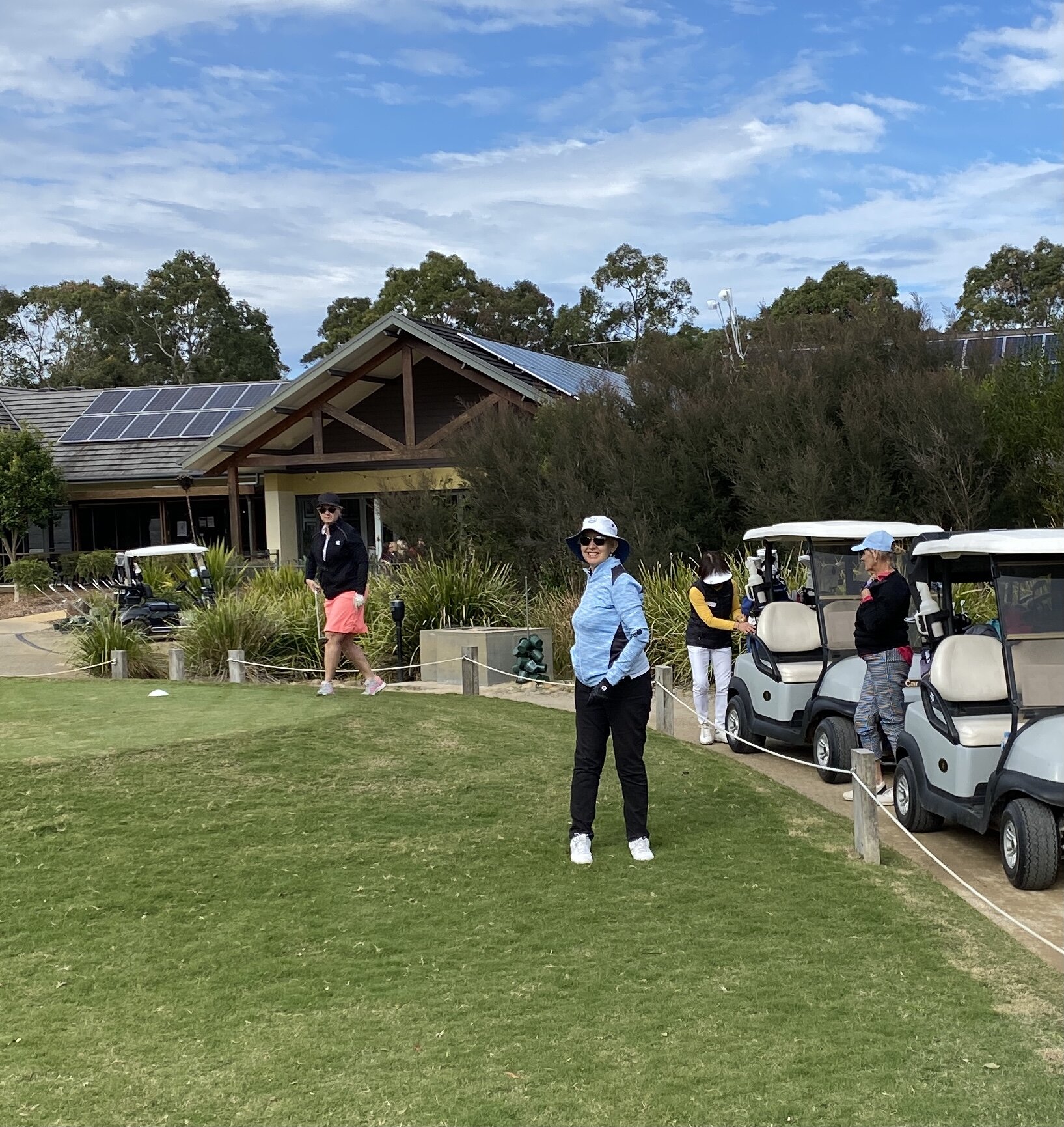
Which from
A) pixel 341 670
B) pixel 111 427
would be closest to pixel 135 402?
pixel 111 427

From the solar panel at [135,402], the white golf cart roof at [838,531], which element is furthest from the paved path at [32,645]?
the solar panel at [135,402]

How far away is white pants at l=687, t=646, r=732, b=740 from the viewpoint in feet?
33.9

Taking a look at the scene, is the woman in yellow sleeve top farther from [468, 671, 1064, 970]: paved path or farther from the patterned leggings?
the patterned leggings

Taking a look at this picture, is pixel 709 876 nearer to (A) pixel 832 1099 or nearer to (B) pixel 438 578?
(A) pixel 832 1099

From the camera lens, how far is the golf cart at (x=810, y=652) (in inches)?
359

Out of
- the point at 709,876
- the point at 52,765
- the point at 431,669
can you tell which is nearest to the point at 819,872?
the point at 709,876

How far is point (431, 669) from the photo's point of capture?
46.6 feet

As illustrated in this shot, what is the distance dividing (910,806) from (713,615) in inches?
120

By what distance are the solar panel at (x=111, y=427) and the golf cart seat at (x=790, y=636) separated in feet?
85.1

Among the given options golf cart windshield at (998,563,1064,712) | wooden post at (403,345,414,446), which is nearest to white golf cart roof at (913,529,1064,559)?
golf cart windshield at (998,563,1064,712)

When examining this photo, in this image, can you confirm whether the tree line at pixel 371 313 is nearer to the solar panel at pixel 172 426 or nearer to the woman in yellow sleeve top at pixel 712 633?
the solar panel at pixel 172 426

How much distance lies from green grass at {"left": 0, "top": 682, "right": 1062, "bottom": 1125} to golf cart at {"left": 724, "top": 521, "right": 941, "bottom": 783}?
1.18 m

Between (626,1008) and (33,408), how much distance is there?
34984 millimetres

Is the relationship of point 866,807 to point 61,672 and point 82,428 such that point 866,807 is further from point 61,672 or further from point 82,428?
point 82,428
